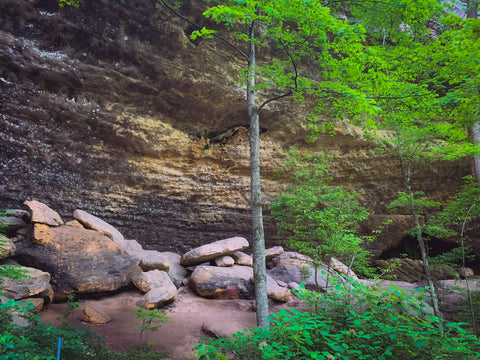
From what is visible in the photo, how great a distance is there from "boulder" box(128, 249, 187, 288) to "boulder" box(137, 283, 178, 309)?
883mm

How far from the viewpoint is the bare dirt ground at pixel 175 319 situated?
4.99 metres

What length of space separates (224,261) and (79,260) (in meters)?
3.88

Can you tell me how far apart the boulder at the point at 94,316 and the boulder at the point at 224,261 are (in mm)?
3616

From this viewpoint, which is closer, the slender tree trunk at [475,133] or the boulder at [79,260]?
the boulder at [79,260]

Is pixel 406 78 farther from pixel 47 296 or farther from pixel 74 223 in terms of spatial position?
pixel 47 296

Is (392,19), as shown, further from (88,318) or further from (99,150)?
(88,318)

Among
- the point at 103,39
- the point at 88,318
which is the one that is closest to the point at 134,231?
the point at 88,318

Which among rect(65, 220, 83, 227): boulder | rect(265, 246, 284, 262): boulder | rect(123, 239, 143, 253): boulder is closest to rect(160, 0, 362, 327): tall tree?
rect(265, 246, 284, 262): boulder

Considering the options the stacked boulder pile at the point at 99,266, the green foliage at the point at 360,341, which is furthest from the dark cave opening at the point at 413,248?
the green foliage at the point at 360,341

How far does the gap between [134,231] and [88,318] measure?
445cm

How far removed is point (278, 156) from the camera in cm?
1198

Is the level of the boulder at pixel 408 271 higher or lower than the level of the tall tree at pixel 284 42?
lower

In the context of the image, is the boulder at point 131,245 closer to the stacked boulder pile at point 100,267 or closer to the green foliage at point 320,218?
the stacked boulder pile at point 100,267

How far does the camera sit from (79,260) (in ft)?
21.2
